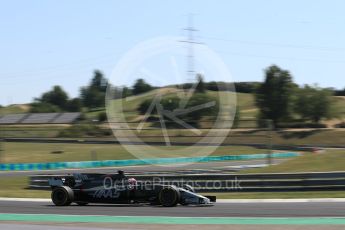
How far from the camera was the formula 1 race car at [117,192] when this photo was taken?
14.4m

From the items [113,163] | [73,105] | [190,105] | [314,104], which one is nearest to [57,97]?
[73,105]

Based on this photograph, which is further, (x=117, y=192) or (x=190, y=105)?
(x=190, y=105)

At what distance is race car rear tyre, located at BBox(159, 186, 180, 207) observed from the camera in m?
14.3

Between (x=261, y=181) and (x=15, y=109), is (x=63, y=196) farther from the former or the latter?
(x=15, y=109)

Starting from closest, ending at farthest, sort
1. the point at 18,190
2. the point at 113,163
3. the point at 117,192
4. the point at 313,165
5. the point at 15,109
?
1. the point at 117,192
2. the point at 313,165
3. the point at 18,190
4. the point at 113,163
5. the point at 15,109

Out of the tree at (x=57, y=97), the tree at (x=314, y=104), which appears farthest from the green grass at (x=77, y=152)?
the tree at (x=57, y=97)

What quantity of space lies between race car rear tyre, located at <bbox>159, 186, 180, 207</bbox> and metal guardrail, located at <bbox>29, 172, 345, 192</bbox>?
385 cm

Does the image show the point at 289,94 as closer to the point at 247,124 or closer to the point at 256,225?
the point at 247,124

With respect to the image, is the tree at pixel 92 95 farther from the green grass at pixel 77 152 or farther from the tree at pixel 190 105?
the tree at pixel 190 105

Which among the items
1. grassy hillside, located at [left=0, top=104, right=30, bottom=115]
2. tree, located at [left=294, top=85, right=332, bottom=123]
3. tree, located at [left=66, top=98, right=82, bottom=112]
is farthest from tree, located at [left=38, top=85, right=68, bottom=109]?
tree, located at [left=294, top=85, right=332, bottom=123]

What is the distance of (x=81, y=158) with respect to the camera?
49.1 meters

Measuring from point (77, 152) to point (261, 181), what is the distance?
37.1 metres

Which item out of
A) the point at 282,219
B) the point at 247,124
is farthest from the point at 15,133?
the point at 282,219

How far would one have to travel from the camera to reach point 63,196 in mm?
15414
